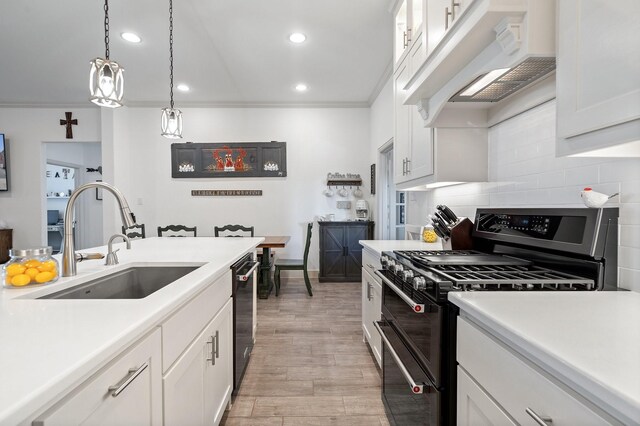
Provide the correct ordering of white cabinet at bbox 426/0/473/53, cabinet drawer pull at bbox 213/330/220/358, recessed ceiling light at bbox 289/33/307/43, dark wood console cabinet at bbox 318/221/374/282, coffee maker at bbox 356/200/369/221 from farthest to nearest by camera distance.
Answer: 1. coffee maker at bbox 356/200/369/221
2. dark wood console cabinet at bbox 318/221/374/282
3. recessed ceiling light at bbox 289/33/307/43
4. cabinet drawer pull at bbox 213/330/220/358
5. white cabinet at bbox 426/0/473/53

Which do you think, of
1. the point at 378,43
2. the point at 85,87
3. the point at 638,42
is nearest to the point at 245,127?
the point at 85,87

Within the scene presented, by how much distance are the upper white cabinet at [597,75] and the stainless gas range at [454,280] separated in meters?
0.40

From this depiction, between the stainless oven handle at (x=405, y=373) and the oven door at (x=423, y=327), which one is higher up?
the oven door at (x=423, y=327)

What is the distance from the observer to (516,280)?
1050mm

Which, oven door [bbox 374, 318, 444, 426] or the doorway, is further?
the doorway

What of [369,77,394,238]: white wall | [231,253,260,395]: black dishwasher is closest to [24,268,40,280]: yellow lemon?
[231,253,260,395]: black dishwasher

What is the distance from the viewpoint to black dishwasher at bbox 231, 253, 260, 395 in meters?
1.80

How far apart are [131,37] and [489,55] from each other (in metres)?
3.46

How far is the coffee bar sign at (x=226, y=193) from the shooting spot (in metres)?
5.05

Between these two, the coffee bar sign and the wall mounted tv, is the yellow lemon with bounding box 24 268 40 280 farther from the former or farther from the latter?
the wall mounted tv

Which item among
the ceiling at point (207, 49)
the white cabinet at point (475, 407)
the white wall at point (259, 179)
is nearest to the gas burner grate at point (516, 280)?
the white cabinet at point (475, 407)

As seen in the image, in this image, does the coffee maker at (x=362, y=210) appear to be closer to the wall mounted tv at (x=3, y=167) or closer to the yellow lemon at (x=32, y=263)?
the yellow lemon at (x=32, y=263)

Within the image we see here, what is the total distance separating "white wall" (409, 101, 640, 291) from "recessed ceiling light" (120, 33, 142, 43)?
3.44 m

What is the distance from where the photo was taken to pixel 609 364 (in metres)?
0.55
